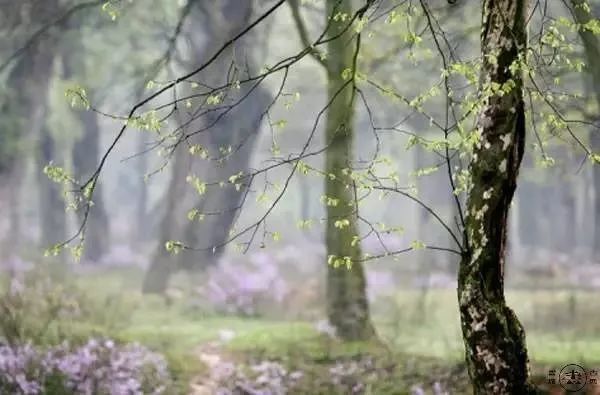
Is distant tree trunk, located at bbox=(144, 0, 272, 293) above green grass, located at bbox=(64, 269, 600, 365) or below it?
above

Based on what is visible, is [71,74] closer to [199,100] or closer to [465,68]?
[199,100]

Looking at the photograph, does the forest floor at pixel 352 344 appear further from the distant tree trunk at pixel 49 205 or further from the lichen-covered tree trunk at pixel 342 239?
the distant tree trunk at pixel 49 205

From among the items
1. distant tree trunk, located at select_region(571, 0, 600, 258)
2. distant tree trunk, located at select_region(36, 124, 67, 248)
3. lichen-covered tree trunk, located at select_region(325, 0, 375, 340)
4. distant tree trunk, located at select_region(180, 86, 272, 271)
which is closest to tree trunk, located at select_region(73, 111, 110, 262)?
distant tree trunk, located at select_region(36, 124, 67, 248)

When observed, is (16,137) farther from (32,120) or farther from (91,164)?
(91,164)

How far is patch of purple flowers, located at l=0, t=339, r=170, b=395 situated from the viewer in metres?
4.46

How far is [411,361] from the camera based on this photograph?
4.41 m

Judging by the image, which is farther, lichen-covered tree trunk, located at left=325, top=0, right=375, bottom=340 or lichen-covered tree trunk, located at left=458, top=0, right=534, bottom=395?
lichen-covered tree trunk, located at left=325, top=0, right=375, bottom=340

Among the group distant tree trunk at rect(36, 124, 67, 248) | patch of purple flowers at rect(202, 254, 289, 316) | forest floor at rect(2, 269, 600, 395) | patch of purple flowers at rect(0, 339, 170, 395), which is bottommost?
patch of purple flowers at rect(0, 339, 170, 395)

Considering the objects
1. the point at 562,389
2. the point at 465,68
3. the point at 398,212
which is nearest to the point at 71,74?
the point at 398,212

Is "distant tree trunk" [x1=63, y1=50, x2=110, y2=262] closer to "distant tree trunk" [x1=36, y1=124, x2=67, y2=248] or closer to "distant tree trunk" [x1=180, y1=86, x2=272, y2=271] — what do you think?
"distant tree trunk" [x1=36, y1=124, x2=67, y2=248]

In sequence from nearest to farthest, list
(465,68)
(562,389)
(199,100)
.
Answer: (465,68) < (562,389) < (199,100)

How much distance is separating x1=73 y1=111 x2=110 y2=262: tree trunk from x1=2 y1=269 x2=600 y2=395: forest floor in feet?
0.79

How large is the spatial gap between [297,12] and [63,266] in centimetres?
210

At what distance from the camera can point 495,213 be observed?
2.57 metres
